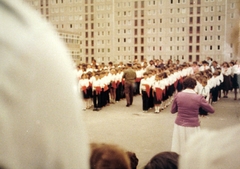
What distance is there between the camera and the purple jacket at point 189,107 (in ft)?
13.3

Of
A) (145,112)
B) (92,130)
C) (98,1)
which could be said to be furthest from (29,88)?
(98,1)

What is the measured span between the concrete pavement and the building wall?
14.4 ft

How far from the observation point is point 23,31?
1.20 feet

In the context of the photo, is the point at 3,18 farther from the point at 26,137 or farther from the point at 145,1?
the point at 145,1

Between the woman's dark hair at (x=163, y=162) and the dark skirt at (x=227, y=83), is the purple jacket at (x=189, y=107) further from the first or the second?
the dark skirt at (x=227, y=83)

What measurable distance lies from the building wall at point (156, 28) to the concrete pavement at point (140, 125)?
438 centimetres

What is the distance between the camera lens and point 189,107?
4.05m

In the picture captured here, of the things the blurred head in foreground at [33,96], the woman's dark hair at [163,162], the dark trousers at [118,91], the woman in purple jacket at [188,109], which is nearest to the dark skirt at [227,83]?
the dark trousers at [118,91]

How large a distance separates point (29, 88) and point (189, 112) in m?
3.86

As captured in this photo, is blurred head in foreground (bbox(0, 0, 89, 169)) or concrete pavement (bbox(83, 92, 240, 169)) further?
concrete pavement (bbox(83, 92, 240, 169))

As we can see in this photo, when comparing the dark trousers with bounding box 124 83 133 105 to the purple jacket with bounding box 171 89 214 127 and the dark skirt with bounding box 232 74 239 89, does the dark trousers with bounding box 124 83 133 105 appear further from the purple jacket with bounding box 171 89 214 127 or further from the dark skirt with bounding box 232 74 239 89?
the purple jacket with bounding box 171 89 214 127

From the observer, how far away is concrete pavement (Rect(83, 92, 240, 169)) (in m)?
5.62

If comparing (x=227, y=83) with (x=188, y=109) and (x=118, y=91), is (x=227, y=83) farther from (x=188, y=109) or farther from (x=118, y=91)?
(x=188, y=109)

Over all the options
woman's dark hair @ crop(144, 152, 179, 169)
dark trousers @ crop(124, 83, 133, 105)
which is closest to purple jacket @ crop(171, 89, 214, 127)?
woman's dark hair @ crop(144, 152, 179, 169)
